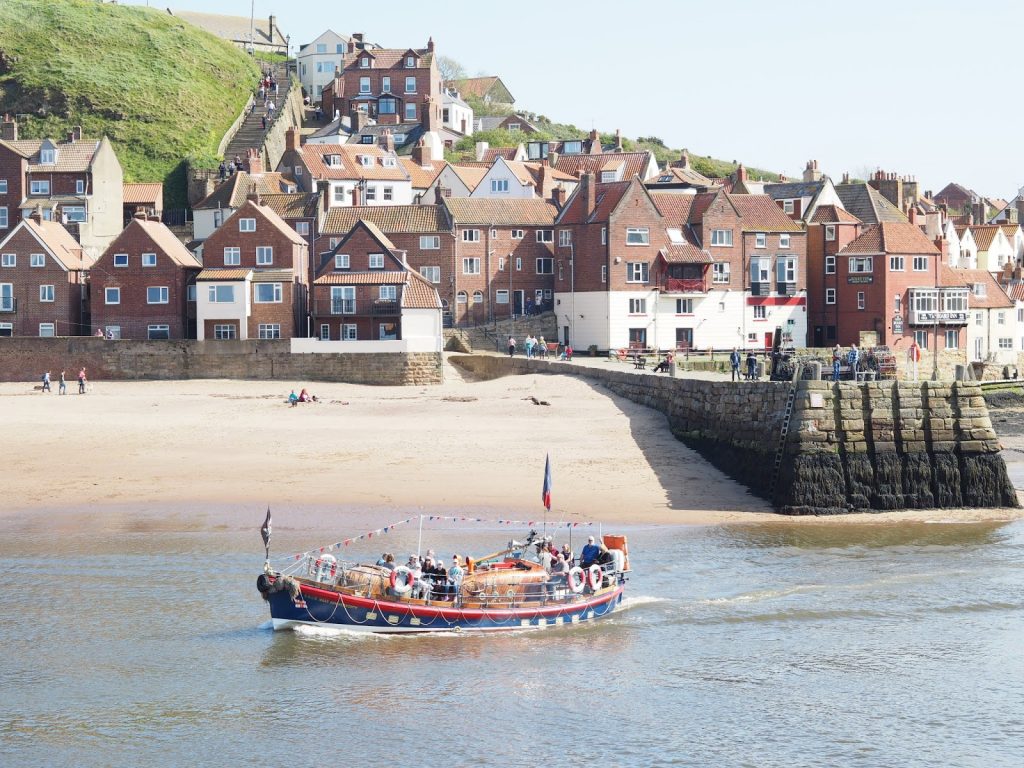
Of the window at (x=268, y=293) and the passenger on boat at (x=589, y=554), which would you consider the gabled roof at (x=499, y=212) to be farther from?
the passenger on boat at (x=589, y=554)

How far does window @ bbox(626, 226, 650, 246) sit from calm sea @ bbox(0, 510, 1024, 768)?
45.5 metres

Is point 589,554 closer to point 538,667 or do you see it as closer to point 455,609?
point 455,609

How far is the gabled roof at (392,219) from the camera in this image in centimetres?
8344

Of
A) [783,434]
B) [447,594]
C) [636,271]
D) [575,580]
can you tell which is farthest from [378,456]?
[636,271]

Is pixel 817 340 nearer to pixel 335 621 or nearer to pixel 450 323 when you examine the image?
pixel 450 323

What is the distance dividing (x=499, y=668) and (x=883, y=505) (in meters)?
17.0

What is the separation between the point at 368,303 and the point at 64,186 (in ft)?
93.3

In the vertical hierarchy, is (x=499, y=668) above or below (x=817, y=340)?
below

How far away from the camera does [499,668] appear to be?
1085 inches

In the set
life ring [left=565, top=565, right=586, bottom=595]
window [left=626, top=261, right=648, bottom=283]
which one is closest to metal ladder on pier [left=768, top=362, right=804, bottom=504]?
life ring [left=565, top=565, right=586, bottom=595]

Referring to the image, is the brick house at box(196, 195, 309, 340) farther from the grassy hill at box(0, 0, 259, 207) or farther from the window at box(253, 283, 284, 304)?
the grassy hill at box(0, 0, 259, 207)

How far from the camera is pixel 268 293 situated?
72.4 m

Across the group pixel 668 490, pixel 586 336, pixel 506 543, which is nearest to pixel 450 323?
pixel 586 336

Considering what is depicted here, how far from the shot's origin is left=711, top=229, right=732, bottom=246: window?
269 feet
